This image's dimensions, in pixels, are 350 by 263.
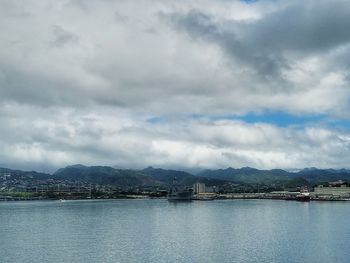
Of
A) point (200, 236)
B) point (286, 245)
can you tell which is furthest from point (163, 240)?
point (286, 245)

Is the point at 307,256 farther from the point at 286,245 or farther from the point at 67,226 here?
the point at 67,226

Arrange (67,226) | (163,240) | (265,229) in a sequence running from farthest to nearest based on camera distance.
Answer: (67,226), (265,229), (163,240)

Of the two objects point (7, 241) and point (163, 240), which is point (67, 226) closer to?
point (7, 241)

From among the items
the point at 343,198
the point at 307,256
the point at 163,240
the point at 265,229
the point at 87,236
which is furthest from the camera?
the point at 343,198

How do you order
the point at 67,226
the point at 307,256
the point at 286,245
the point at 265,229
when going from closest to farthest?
the point at 307,256 < the point at 286,245 < the point at 265,229 < the point at 67,226

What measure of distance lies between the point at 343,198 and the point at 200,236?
147073 millimetres

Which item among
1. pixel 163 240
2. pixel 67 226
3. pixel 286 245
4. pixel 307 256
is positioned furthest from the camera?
pixel 67 226

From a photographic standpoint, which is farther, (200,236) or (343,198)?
(343,198)

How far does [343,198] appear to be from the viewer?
646 ft

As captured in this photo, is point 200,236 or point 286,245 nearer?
point 286,245

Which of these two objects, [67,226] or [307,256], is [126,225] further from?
[307,256]

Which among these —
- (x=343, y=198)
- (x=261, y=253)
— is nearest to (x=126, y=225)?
(x=261, y=253)

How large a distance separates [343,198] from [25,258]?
169m

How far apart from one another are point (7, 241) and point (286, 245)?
34.6 m
